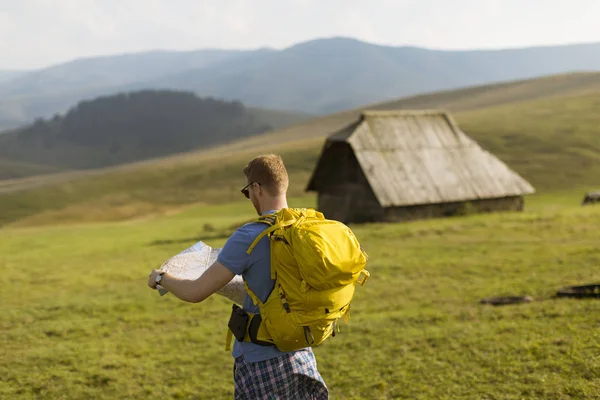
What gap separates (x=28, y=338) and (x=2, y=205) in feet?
157

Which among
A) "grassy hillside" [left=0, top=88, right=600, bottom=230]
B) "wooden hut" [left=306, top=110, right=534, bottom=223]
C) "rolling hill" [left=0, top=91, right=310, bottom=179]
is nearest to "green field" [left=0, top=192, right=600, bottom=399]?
"wooden hut" [left=306, top=110, right=534, bottom=223]

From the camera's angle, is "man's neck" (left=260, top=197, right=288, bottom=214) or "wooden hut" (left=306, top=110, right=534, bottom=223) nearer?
"man's neck" (left=260, top=197, right=288, bottom=214)

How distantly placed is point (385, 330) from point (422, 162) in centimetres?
1810

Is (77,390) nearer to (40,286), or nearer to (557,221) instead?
(40,286)

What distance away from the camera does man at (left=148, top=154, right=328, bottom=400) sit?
3.89m

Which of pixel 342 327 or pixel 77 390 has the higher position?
pixel 77 390

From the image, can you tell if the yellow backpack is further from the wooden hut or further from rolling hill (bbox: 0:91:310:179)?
rolling hill (bbox: 0:91:310:179)

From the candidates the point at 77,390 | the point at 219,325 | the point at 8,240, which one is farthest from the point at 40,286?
the point at 8,240

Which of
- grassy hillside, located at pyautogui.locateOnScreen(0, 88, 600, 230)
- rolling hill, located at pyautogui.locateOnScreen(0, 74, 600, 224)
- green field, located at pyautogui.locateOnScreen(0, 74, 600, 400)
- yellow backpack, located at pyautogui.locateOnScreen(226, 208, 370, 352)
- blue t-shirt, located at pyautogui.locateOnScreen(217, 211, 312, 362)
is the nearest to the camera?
yellow backpack, located at pyautogui.locateOnScreen(226, 208, 370, 352)

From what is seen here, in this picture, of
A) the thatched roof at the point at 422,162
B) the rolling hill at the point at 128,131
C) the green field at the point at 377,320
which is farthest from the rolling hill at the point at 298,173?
the rolling hill at the point at 128,131

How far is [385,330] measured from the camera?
31.6ft

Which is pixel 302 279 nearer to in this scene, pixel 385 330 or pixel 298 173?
pixel 385 330

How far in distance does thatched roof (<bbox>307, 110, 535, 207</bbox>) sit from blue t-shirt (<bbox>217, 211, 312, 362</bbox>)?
20.7 m

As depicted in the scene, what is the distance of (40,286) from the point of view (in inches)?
613
